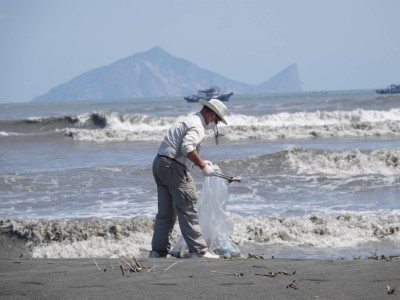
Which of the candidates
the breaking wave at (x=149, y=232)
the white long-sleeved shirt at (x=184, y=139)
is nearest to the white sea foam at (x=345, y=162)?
the breaking wave at (x=149, y=232)

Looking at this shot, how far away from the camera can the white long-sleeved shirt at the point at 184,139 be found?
6.64 m

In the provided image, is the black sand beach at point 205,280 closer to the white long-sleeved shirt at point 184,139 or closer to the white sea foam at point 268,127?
the white long-sleeved shirt at point 184,139

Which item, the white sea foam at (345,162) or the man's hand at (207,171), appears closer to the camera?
the man's hand at (207,171)

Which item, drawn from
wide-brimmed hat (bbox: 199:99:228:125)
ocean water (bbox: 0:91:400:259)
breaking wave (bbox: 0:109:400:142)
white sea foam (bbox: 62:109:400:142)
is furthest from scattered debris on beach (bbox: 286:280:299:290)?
white sea foam (bbox: 62:109:400:142)

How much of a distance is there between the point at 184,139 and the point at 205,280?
176 cm

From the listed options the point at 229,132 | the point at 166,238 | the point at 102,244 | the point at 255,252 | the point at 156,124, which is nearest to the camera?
the point at 166,238

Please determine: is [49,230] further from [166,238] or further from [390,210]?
[390,210]

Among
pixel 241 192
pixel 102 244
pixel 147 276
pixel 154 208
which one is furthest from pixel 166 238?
pixel 241 192

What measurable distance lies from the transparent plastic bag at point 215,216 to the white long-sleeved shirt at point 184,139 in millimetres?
591

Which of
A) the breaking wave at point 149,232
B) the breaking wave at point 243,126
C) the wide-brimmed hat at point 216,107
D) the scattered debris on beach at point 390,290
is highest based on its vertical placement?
the wide-brimmed hat at point 216,107

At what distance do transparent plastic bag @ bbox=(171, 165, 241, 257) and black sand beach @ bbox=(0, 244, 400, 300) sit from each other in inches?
41.9

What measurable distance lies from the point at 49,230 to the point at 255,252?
2938 mm

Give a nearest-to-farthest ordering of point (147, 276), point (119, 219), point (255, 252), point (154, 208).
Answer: point (147, 276)
point (255, 252)
point (119, 219)
point (154, 208)

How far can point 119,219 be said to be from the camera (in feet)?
34.0
